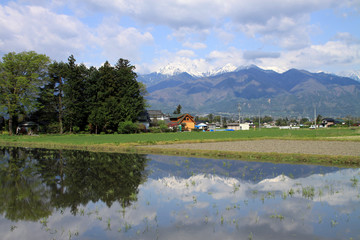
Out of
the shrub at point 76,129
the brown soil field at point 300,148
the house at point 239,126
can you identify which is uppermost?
the shrub at point 76,129

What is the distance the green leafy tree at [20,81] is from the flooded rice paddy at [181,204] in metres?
40.5

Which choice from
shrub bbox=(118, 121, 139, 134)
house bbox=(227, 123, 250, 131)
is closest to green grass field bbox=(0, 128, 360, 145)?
shrub bbox=(118, 121, 139, 134)

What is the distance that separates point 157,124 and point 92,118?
88.6 ft

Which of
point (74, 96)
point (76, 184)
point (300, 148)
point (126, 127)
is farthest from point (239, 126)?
point (76, 184)

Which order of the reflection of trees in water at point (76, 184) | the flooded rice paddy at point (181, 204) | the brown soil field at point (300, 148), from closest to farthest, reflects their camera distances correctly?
1. the flooded rice paddy at point (181, 204)
2. the reflection of trees in water at point (76, 184)
3. the brown soil field at point (300, 148)

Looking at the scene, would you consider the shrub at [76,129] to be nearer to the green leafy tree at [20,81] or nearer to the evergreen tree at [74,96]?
the evergreen tree at [74,96]

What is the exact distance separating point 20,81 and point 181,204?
49.3 metres

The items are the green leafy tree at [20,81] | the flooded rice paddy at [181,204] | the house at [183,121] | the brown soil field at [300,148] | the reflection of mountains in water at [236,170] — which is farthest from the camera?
the house at [183,121]

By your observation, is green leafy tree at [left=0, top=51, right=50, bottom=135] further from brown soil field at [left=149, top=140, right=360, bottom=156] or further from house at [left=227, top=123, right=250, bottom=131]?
house at [left=227, top=123, right=250, bottom=131]

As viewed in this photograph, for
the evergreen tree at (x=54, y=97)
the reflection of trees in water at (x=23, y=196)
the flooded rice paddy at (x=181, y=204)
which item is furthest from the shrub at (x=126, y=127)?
the flooded rice paddy at (x=181, y=204)

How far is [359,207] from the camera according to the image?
851 centimetres

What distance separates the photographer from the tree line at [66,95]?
50.8 meters

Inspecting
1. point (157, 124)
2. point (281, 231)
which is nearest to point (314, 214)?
point (281, 231)

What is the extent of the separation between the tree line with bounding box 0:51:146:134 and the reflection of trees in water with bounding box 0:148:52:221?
40.5 m
